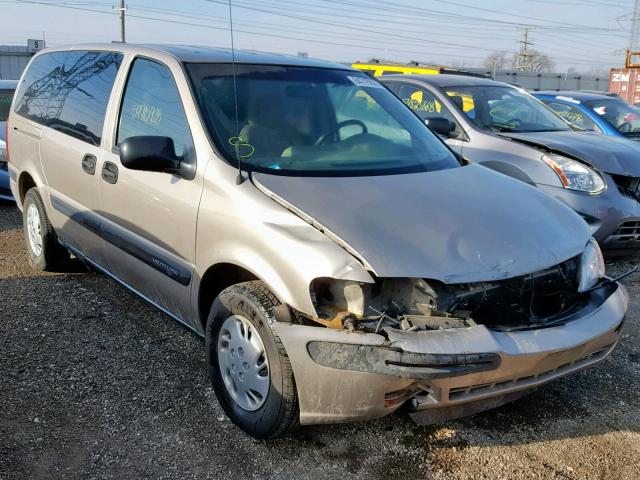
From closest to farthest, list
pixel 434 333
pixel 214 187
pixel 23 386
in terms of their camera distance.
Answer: pixel 434 333, pixel 214 187, pixel 23 386

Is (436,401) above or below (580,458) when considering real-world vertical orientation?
above

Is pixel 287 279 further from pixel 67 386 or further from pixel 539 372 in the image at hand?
pixel 67 386

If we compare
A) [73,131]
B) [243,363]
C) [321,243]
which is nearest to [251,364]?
[243,363]

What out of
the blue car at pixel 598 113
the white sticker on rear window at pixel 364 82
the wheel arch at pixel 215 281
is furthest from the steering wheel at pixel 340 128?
the blue car at pixel 598 113

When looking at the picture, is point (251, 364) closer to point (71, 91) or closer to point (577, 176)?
point (71, 91)

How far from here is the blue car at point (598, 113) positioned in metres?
8.91

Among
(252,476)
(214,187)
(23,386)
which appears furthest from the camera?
(23,386)

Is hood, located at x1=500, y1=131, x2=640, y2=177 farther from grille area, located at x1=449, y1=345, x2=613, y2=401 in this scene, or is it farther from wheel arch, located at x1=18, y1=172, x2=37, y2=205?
wheel arch, located at x1=18, y1=172, x2=37, y2=205

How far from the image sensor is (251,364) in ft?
9.49

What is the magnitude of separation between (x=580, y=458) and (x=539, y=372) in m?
0.51

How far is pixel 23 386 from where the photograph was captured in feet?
11.2

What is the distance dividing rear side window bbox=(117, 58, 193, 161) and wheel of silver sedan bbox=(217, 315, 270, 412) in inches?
37.1

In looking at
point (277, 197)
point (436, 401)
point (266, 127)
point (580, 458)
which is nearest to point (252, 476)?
point (436, 401)

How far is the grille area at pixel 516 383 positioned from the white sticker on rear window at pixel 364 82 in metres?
2.20
